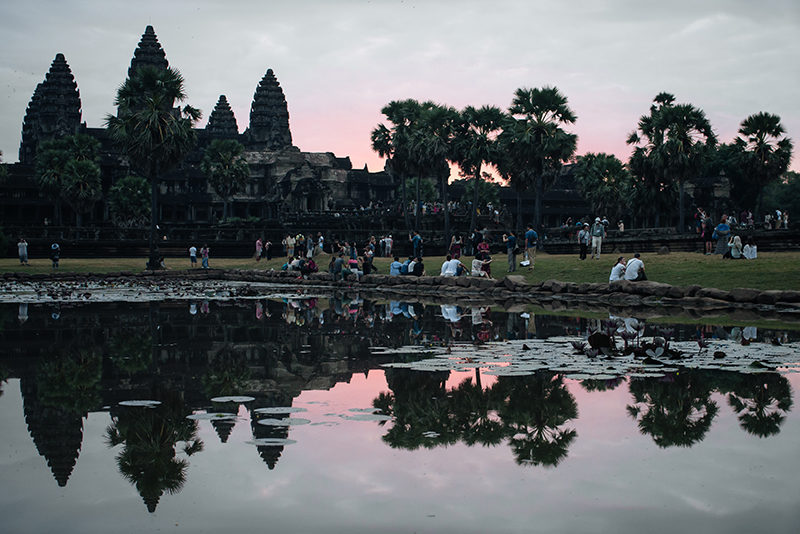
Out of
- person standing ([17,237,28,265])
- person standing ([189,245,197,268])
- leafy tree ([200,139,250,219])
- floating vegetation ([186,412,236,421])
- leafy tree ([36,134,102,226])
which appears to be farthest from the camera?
leafy tree ([200,139,250,219])

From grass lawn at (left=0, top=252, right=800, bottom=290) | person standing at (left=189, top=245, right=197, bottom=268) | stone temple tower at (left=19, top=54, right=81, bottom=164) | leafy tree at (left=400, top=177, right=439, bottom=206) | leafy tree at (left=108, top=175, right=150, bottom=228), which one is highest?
stone temple tower at (left=19, top=54, right=81, bottom=164)

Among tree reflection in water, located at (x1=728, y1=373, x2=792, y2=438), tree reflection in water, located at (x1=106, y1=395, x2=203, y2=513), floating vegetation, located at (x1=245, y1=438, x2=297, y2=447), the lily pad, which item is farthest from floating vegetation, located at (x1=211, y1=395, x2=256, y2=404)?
tree reflection in water, located at (x1=728, y1=373, x2=792, y2=438)

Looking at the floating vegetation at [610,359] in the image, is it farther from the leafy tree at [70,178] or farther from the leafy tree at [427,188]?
the leafy tree at [427,188]

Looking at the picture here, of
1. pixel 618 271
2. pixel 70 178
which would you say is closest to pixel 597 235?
pixel 618 271

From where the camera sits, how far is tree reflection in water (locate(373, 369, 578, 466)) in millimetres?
6660

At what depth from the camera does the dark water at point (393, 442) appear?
4.98 meters

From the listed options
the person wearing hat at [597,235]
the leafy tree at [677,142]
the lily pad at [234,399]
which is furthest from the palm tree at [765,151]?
the lily pad at [234,399]

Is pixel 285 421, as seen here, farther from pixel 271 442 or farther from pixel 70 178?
pixel 70 178

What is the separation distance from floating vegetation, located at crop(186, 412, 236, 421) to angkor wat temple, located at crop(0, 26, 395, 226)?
74.8m

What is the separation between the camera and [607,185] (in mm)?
74562

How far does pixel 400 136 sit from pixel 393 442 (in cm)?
5725

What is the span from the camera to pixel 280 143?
11169 centimetres

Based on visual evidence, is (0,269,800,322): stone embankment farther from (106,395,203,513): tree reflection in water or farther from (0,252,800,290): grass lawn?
(106,395,203,513): tree reflection in water

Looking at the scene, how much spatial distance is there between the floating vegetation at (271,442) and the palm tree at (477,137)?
47.7 metres
